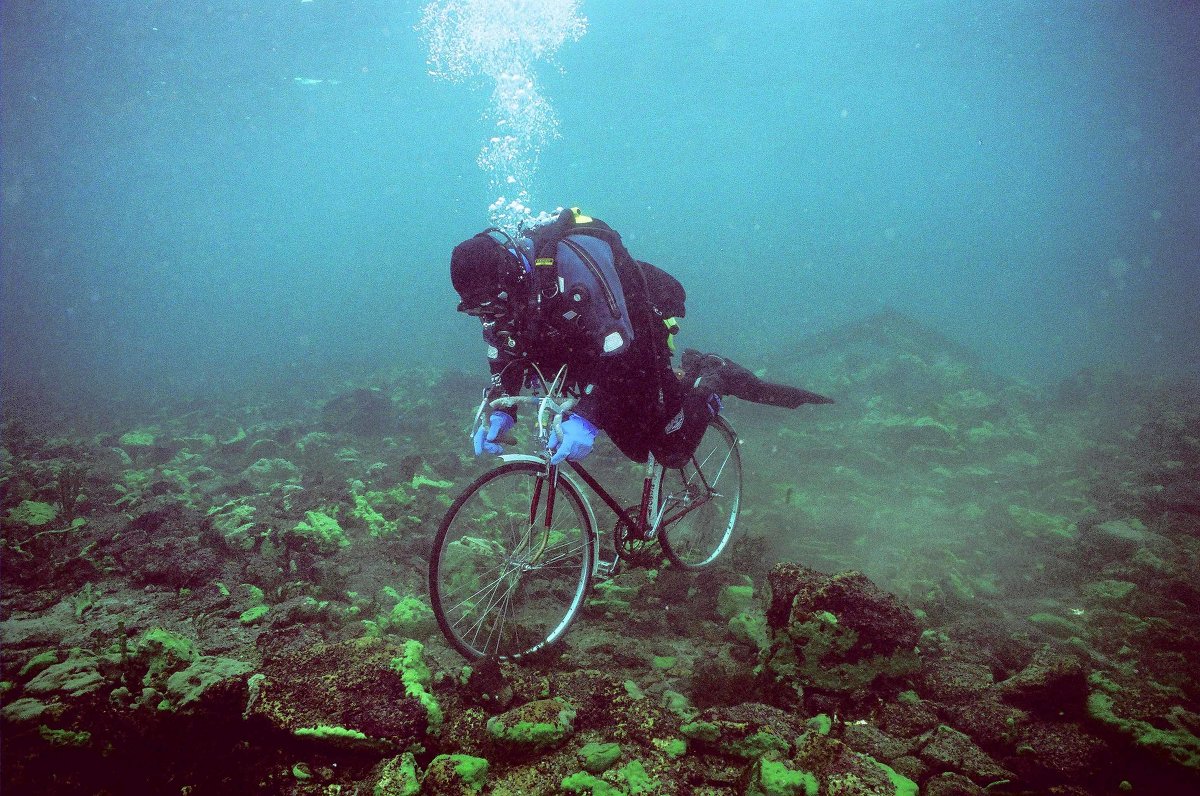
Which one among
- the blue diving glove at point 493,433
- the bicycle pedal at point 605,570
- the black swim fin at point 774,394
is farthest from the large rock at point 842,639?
the blue diving glove at point 493,433

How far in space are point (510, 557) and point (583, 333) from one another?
1.60m

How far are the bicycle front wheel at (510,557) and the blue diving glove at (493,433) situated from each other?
0.88ft

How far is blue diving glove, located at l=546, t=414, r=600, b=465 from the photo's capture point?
2.97 m

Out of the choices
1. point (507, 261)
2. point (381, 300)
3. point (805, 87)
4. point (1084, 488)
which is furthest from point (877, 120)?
point (507, 261)

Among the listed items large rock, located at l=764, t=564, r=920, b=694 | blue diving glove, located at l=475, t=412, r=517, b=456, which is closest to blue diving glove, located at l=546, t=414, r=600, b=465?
blue diving glove, located at l=475, t=412, r=517, b=456

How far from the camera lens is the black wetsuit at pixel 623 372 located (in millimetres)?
3125

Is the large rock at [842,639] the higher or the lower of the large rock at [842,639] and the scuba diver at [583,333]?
the lower

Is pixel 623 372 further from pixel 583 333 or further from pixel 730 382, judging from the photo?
pixel 730 382

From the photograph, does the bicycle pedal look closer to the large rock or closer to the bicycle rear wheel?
the bicycle rear wheel

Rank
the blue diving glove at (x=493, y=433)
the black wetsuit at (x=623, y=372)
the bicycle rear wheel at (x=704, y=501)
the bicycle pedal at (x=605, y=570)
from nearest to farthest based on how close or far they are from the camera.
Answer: the black wetsuit at (x=623, y=372)
the blue diving glove at (x=493, y=433)
the bicycle pedal at (x=605, y=570)
the bicycle rear wheel at (x=704, y=501)

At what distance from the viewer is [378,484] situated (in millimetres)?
7801

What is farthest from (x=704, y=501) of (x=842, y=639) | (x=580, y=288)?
(x=580, y=288)

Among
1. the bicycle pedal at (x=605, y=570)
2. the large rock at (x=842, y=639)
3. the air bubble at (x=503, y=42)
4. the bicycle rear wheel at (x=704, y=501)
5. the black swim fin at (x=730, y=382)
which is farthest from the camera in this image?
the air bubble at (x=503, y=42)

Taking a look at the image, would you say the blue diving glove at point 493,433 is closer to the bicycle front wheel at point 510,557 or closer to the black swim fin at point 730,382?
the bicycle front wheel at point 510,557
